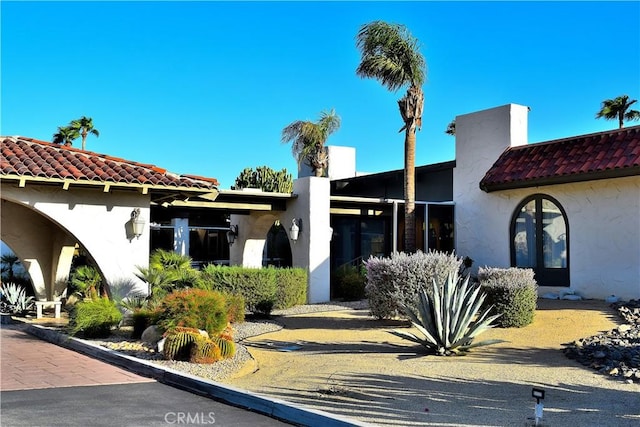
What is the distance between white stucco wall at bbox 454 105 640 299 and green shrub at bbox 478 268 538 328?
530 centimetres

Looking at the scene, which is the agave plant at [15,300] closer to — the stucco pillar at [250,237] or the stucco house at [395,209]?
the stucco house at [395,209]

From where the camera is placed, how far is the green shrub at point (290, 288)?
16875mm

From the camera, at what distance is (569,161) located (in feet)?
57.8

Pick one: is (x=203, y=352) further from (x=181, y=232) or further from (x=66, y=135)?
(x=66, y=135)

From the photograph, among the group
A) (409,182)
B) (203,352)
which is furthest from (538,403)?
(409,182)

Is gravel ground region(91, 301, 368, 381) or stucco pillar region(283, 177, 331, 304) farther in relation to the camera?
stucco pillar region(283, 177, 331, 304)

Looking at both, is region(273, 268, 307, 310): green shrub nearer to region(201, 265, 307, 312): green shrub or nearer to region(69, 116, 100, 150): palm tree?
region(201, 265, 307, 312): green shrub

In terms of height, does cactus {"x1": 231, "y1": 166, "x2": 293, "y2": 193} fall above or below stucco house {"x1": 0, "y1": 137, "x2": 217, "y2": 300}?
above

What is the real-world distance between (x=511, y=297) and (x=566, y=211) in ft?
22.4

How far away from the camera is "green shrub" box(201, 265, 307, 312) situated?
15219mm

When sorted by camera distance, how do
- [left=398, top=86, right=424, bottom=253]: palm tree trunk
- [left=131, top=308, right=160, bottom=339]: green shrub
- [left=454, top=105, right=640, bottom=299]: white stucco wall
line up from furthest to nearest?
[left=398, top=86, right=424, bottom=253]: palm tree trunk, [left=454, top=105, right=640, bottom=299]: white stucco wall, [left=131, top=308, right=160, bottom=339]: green shrub

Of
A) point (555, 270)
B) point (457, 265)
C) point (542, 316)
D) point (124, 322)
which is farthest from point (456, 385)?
point (555, 270)

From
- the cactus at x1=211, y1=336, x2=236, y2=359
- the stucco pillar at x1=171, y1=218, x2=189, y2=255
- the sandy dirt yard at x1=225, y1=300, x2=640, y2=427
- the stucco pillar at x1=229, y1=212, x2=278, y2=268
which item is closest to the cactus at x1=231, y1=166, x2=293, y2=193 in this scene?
the stucco pillar at x1=171, y1=218, x2=189, y2=255

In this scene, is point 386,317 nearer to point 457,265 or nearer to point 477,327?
point 457,265
